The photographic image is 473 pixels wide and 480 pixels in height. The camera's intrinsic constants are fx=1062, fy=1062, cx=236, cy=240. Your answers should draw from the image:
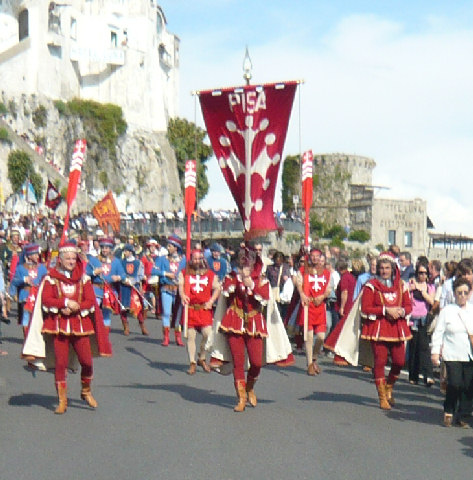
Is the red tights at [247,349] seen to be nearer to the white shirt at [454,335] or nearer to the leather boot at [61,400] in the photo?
the leather boot at [61,400]

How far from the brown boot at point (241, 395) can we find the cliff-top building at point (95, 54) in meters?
60.0

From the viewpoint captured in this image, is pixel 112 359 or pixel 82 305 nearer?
pixel 82 305

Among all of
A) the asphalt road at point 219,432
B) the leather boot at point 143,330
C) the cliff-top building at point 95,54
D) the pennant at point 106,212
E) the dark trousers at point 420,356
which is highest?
the cliff-top building at point 95,54

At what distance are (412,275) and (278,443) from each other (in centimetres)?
689

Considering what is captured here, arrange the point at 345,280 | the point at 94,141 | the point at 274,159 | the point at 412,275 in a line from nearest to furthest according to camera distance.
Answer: the point at 274,159 < the point at 412,275 < the point at 345,280 < the point at 94,141

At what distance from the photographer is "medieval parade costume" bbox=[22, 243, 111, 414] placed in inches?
427

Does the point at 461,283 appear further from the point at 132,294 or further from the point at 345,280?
the point at 132,294

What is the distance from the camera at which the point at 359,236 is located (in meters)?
79.4

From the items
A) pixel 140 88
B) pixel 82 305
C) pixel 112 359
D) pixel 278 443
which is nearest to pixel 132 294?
pixel 112 359

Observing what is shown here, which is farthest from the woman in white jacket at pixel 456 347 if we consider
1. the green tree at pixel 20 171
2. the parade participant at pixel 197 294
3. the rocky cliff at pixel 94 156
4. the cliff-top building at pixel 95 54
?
A: the cliff-top building at pixel 95 54

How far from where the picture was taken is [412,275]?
50.8 feet

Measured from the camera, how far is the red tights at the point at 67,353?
1087cm

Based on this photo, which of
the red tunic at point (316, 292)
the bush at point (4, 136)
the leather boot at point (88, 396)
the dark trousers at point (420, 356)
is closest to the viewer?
the leather boot at point (88, 396)

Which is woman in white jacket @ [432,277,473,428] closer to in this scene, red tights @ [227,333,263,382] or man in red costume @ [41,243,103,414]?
red tights @ [227,333,263,382]
